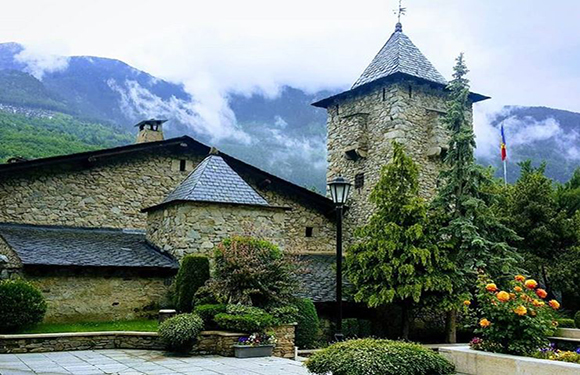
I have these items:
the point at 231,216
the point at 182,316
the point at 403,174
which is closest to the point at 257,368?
the point at 182,316

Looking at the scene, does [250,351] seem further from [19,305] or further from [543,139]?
[543,139]

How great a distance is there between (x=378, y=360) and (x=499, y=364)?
181 centimetres

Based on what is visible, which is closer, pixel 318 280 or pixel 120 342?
pixel 120 342

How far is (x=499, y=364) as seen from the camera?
8.04m

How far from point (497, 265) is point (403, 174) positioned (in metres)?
3.80

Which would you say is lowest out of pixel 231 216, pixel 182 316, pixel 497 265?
pixel 182 316

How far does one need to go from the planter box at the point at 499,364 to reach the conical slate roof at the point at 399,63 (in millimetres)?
13393

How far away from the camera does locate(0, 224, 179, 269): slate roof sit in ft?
47.2

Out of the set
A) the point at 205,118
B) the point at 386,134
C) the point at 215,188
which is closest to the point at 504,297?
the point at 215,188

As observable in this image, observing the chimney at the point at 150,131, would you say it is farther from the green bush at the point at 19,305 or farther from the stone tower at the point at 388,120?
the green bush at the point at 19,305

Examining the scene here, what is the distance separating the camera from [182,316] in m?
12.1

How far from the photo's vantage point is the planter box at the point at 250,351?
37.9 ft

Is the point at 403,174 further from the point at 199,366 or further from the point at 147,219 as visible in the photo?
the point at 199,366

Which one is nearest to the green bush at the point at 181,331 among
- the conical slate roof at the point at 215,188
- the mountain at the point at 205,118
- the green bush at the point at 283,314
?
the green bush at the point at 283,314
